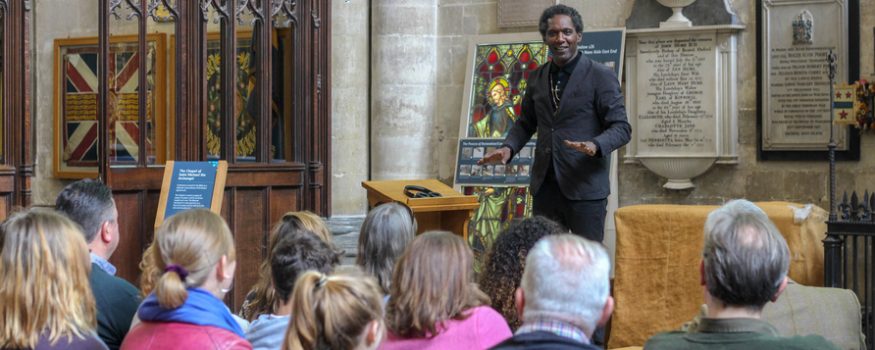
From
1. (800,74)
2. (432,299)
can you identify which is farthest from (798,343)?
(800,74)

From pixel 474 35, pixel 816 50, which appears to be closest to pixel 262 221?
pixel 474 35

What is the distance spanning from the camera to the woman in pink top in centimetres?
282

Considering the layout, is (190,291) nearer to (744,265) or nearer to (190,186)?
(744,265)

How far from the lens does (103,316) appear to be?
3176 mm

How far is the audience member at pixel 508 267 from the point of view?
3.43 metres

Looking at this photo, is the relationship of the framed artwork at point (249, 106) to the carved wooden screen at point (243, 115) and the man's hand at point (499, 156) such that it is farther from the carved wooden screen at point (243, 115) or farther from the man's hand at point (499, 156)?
the man's hand at point (499, 156)

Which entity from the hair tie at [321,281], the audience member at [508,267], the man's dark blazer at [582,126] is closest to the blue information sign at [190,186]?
the man's dark blazer at [582,126]

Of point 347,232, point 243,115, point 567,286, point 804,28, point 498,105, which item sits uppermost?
point 804,28

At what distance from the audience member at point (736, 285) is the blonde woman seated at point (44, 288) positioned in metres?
1.24

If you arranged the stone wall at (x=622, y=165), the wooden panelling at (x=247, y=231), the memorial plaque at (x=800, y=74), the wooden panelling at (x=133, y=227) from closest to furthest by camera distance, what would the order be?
the wooden panelling at (x=133, y=227) < the wooden panelling at (x=247, y=231) < the memorial plaque at (x=800, y=74) < the stone wall at (x=622, y=165)

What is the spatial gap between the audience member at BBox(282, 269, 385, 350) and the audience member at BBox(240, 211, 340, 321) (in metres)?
0.96

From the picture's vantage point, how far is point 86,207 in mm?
3520

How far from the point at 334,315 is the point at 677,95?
236 inches

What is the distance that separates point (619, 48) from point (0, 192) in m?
4.10
